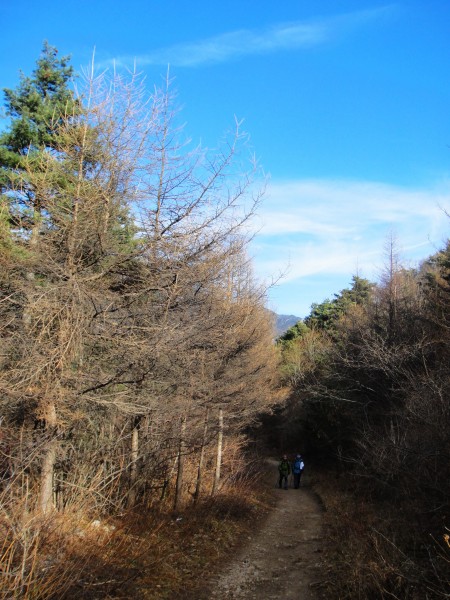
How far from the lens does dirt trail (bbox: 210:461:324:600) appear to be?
22.8ft

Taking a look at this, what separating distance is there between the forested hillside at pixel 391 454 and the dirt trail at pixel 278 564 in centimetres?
46

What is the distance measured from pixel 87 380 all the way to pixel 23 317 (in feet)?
4.99

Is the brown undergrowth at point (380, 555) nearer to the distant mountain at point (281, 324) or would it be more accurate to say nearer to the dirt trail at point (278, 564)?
the dirt trail at point (278, 564)

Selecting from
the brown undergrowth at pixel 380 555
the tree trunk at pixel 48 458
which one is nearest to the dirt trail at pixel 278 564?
the brown undergrowth at pixel 380 555

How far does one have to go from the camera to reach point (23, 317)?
698cm

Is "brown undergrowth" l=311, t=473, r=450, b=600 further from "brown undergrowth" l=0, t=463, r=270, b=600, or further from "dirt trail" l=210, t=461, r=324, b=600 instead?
"brown undergrowth" l=0, t=463, r=270, b=600

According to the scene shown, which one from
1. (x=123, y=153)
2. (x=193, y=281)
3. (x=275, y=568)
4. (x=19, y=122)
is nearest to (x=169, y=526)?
(x=275, y=568)

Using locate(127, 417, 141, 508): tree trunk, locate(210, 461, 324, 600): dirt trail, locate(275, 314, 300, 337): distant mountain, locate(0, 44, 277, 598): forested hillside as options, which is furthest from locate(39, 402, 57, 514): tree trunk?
locate(275, 314, 300, 337): distant mountain

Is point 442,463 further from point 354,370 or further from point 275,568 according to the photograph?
point 354,370

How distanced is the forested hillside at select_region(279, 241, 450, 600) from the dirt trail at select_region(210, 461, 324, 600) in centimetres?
46

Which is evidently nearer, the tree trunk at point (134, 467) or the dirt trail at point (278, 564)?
the dirt trail at point (278, 564)

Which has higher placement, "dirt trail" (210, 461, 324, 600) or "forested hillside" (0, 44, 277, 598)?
"forested hillside" (0, 44, 277, 598)

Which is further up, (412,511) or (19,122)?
(19,122)

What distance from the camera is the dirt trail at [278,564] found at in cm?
695
